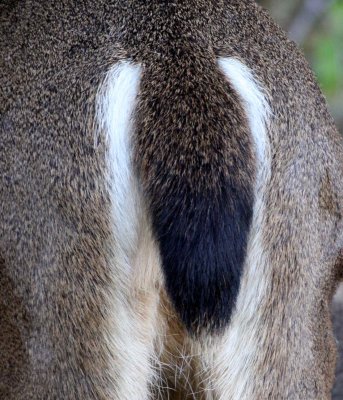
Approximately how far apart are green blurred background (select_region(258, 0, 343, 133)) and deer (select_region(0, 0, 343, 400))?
3.62 meters

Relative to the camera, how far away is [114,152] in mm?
2457

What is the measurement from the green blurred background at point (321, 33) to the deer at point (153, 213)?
3624mm

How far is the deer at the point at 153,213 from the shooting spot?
2.44 meters

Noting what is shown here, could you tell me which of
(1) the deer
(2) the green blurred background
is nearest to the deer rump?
(1) the deer

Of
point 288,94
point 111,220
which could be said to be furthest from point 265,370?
point 288,94

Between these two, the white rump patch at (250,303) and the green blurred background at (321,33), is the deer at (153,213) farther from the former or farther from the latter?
the green blurred background at (321,33)

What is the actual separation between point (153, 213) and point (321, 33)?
17.2 feet

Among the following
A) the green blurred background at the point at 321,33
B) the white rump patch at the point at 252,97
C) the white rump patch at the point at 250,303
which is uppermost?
the white rump patch at the point at 252,97

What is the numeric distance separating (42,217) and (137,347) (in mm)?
385

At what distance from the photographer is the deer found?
244 centimetres

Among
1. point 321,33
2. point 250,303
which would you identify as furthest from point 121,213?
point 321,33

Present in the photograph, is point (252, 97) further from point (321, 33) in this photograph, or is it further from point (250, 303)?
point (321, 33)

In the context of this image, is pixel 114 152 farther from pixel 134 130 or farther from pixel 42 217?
pixel 42 217

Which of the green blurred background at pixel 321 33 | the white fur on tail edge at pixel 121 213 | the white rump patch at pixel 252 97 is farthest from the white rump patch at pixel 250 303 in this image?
the green blurred background at pixel 321 33
